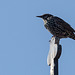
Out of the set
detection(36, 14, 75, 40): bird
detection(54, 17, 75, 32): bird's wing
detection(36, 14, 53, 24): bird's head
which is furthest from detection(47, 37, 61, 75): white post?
detection(36, 14, 53, 24): bird's head

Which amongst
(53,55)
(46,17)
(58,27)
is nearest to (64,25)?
(58,27)

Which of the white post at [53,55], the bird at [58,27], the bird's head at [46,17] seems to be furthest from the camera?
the bird's head at [46,17]

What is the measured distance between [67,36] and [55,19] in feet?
2.20

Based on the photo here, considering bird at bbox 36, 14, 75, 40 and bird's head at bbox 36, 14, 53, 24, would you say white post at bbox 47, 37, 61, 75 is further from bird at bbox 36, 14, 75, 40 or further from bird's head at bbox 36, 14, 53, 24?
bird's head at bbox 36, 14, 53, 24

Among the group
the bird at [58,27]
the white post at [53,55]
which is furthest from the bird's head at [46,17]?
the white post at [53,55]

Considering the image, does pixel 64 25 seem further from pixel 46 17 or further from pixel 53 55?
pixel 53 55

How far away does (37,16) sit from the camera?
621cm

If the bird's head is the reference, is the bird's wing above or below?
below

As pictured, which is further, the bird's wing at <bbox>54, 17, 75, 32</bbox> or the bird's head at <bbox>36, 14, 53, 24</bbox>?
the bird's head at <bbox>36, 14, 53, 24</bbox>

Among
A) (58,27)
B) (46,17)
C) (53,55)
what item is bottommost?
(53,55)

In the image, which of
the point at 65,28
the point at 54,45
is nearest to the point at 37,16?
the point at 65,28

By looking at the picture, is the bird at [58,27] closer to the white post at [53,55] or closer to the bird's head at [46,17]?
the bird's head at [46,17]

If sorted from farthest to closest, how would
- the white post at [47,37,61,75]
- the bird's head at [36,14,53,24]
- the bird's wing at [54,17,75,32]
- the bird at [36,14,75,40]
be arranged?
the bird's head at [36,14,53,24]
the bird's wing at [54,17,75,32]
the bird at [36,14,75,40]
the white post at [47,37,61,75]

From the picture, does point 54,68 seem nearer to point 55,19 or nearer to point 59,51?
point 59,51
